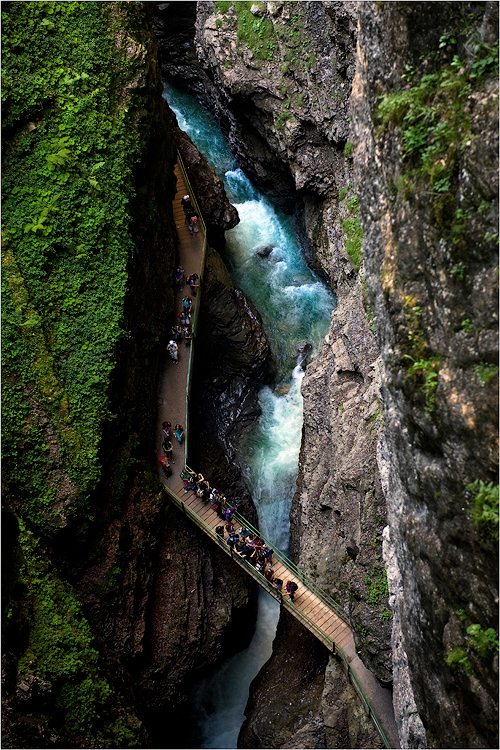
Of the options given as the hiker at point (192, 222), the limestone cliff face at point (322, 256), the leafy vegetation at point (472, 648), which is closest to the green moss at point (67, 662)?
the limestone cliff face at point (322, 256)

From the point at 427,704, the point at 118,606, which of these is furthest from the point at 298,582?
the point at 427,704

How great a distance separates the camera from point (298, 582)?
1839cm

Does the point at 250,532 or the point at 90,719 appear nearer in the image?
the point at 90,719

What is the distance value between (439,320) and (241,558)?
12042 millimetres

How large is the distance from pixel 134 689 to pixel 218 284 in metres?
13.3

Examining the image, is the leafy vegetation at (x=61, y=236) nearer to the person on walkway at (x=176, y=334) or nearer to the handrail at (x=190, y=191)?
the person on walkway at (x=176, y=334)

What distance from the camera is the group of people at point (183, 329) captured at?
21.2m

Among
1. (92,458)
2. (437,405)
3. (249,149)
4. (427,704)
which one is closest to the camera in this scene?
(437,405)

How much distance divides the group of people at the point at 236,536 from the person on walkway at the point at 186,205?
9.38 metres

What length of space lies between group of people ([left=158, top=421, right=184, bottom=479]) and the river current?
11.8 feet

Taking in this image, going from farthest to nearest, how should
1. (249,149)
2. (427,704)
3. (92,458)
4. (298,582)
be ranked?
1. (249,149)
2. (298,582)
3. (92,458)
4. (427,704)

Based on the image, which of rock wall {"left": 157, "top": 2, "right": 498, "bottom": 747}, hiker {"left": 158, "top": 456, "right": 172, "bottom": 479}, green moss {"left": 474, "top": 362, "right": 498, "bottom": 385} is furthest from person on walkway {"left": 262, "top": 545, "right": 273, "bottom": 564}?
green moss {"left": 474, "top": 362, "right": 498, "bottom": 385}

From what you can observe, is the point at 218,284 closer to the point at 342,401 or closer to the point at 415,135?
the point at 342,401

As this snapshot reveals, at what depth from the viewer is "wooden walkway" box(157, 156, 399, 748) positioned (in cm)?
1605
